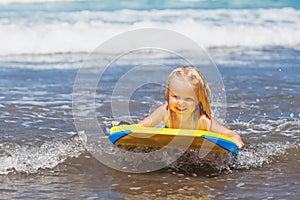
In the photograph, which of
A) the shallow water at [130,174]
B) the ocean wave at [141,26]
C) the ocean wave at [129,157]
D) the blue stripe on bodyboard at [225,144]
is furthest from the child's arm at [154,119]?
the ocean wave at [141,26]

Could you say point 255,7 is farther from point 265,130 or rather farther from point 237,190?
point 237,190

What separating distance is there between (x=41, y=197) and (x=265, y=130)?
247cm

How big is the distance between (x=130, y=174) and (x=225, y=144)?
2.31 feet

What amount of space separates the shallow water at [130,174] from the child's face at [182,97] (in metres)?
0.38

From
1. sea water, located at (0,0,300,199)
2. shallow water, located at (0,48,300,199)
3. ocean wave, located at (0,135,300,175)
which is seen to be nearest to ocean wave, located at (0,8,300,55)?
sea water, located at (0,0,300,199)

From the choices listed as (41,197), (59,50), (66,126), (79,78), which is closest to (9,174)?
(41,197)

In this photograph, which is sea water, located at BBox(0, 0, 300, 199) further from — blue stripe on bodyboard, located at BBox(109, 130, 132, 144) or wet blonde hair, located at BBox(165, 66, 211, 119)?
wet blonde hair, located at BBox(165, 66, 211, 119)

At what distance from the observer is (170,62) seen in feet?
30.7

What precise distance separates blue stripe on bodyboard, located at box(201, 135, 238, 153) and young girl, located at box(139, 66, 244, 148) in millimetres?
107

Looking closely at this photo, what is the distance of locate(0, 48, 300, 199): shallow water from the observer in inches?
147

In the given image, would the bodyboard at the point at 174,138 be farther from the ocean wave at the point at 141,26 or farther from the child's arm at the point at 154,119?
the ocean wave at the point at 141,26

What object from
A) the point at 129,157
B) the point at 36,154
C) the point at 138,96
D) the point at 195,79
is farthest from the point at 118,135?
the point at 138,96

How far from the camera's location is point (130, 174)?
409 centimetres

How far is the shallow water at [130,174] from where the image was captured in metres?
3.74
